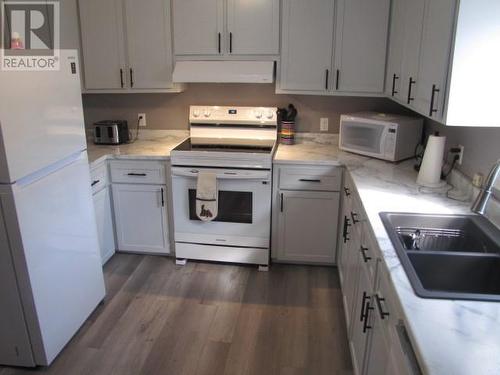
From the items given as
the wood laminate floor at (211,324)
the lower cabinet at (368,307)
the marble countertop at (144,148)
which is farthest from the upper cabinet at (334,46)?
the wood laminate floor at (211,324)

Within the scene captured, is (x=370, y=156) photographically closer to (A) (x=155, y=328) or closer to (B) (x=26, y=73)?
(A) (x=155, y=328)

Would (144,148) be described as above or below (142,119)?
below

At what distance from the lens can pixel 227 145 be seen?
3.14 meters

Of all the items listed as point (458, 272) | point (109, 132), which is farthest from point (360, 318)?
point (109, 132)

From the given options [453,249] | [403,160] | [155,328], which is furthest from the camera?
[403,160]

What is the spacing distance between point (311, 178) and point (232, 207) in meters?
0.61

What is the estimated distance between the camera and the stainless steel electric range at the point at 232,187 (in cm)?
290

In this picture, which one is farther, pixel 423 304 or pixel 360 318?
pixel 360 318

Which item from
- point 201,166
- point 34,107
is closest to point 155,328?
point 201,166

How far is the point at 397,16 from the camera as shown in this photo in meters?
2.71

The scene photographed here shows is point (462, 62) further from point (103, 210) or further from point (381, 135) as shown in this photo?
point (103, 210)

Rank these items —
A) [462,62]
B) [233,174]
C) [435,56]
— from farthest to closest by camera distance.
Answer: [233,174] < [435,56] < [462,62]

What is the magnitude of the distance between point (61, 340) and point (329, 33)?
8.49ft

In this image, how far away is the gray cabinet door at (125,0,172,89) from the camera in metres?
3.04
